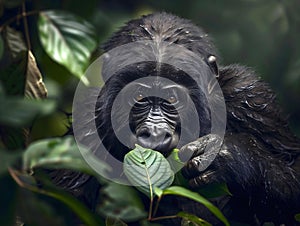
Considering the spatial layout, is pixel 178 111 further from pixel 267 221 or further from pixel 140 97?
pixel 267 221

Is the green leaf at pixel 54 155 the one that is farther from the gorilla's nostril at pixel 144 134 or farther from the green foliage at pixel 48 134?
the gorilla's nostril at pixel 144 134

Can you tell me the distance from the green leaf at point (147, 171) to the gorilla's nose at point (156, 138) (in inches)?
33.0

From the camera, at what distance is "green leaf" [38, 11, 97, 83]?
144 centimetres

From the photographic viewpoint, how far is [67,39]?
1.46 metres

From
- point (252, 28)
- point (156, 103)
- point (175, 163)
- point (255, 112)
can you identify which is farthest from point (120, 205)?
point (252, 28)

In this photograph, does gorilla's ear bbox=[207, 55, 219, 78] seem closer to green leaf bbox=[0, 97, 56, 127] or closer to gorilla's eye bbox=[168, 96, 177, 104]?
gorilla's eye bbox=[168, 96, 177, 104]

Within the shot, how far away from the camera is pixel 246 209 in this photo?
3.01 metres

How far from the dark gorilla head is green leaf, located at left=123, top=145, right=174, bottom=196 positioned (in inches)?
37.9

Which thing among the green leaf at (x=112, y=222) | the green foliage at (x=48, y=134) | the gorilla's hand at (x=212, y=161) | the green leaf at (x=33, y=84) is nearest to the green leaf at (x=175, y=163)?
the green foliage at (x=48, y=134)

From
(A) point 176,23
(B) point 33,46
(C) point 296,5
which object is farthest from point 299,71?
(B) point 33,46

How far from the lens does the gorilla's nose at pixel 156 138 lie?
259 cm

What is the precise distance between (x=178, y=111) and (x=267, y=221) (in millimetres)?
602

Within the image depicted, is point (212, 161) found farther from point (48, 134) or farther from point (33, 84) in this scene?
point (33, 84)

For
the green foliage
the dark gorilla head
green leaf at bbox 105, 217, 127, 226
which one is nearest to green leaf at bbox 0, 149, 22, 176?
the green foliage
